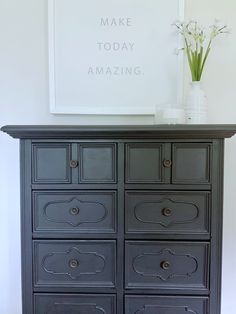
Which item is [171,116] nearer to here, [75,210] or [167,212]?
[167,212]

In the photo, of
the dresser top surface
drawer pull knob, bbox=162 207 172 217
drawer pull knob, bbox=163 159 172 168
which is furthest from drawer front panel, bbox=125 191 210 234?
the dresser top surface

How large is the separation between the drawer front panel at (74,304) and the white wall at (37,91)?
1.77 feet

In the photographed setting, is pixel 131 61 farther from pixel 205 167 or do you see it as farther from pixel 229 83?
pixel 205 167

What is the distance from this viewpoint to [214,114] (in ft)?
5.73

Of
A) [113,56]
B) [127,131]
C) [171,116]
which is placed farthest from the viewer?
[113,56]

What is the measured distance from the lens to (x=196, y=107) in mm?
1491

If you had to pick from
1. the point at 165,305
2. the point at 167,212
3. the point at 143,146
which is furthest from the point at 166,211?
the point at 165,305

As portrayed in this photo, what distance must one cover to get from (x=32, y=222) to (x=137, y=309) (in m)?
0.56

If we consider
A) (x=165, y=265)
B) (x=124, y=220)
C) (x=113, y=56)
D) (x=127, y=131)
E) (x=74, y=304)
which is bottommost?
(x=74, y=304)

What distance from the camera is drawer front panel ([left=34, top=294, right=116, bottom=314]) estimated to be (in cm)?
133

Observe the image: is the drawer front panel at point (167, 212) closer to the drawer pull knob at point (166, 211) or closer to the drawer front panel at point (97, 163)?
the drawer pull knob at point (166, 211)

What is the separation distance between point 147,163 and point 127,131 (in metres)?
0.16

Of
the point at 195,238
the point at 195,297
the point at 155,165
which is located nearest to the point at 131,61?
the point at 155,165

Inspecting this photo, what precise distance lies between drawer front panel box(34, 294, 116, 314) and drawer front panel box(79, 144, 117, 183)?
19.1 inches
